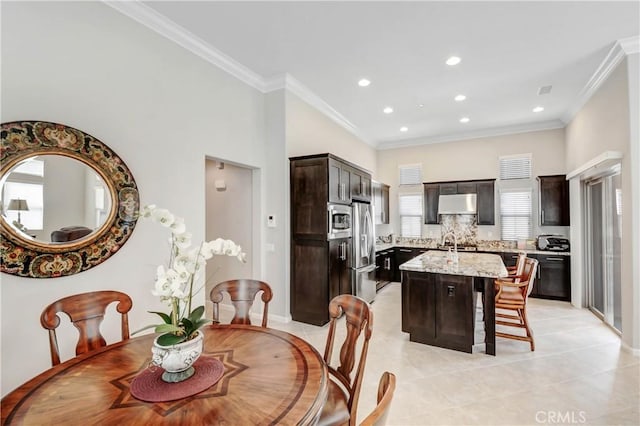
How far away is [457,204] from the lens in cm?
676

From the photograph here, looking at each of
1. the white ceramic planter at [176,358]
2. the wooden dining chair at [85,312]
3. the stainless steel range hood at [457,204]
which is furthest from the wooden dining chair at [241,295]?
the stainless steel range hood at [457,204]

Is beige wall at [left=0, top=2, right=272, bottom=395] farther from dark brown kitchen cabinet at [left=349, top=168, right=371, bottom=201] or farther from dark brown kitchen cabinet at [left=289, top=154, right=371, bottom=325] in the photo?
dark brown kitchen cabinet at [left=349, top=168, right=371, bottom=201]

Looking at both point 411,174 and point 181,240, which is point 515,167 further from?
point 181,240

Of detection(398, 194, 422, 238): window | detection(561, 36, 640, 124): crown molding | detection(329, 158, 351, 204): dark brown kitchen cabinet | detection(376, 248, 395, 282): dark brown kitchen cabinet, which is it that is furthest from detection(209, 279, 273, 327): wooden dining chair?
detection(398, 194, 422, 238): window

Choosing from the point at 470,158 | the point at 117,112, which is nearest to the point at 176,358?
the point at 117,112

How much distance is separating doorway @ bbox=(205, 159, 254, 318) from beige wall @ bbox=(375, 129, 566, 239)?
3999 mm

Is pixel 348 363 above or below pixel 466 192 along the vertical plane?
below

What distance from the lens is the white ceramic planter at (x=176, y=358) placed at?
133 cm

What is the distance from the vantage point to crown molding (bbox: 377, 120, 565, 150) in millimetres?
6264

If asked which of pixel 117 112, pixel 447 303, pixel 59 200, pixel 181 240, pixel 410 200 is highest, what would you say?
pixel 117 112

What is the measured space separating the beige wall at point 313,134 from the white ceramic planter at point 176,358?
137 inches

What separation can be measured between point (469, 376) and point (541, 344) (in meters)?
1.42

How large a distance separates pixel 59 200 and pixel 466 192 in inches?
275

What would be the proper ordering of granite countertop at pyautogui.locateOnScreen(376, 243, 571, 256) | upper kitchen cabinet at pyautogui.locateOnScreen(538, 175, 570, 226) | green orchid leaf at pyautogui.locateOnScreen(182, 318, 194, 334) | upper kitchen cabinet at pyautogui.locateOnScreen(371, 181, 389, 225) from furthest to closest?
upper kitchen cabinet at pyautogui.locateOnScreen(371, 181, 389, 225), upper kitchen cabinet at pyautogui.locateOnScreen(538, 175, 570, 226), granite countertop at pyautogui.locateOnScreen(376, 243, 571, 256), green orchid leaf at pyautogui.locateOnScreen(182, 318, 194, 334)
